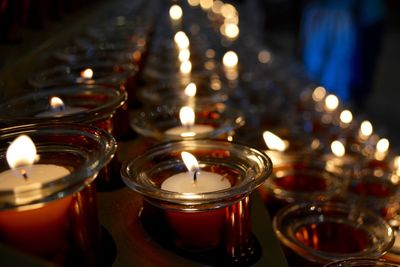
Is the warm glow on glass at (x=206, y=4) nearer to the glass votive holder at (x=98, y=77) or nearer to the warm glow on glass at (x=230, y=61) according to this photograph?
the warm glow on glass at (x=230, y=61)

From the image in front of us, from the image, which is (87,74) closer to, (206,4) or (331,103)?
(331,103)

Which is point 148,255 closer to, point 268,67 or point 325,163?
point 325,163

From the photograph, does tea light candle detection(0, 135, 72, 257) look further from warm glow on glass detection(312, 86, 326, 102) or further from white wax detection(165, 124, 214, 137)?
warm glow on glass detection(312, 86, 326, 102)

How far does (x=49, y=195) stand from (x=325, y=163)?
665mm

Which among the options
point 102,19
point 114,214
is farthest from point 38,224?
point 102,19

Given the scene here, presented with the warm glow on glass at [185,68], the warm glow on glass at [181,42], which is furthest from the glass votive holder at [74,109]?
the warm glow on glass at [181,42]

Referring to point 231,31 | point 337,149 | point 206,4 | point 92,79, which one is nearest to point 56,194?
point 92,79

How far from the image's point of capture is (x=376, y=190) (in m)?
1.00

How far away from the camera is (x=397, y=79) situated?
511 centimetres

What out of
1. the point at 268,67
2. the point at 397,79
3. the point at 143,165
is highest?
the point at 143,165

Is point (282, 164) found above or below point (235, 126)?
below

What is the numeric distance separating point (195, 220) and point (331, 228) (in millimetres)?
275

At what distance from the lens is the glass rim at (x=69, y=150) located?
0.39m

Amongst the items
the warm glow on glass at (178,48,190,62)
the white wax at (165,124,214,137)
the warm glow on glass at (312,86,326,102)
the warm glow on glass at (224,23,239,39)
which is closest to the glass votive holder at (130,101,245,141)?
the white wax at (165,124,214,137)
